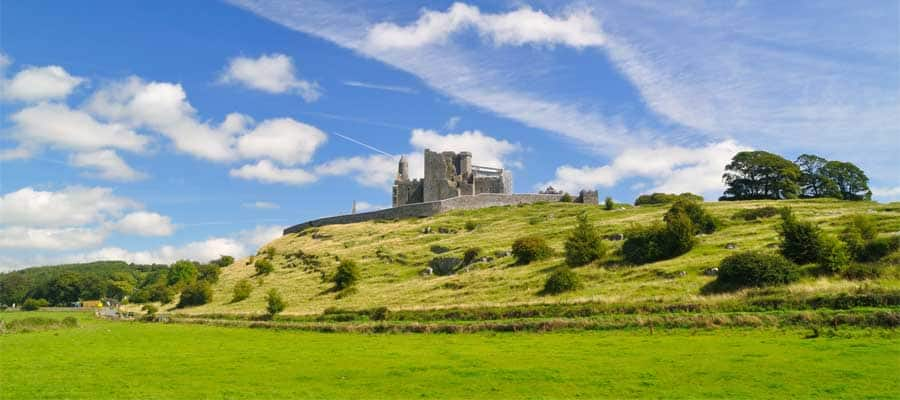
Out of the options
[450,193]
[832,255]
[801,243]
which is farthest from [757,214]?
[450,193]

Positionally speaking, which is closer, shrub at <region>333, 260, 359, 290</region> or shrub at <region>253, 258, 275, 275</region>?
shrub at <region>333, 260, 359, 290</region>

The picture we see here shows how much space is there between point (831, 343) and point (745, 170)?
71.8 m

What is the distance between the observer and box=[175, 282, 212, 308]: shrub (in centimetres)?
7375

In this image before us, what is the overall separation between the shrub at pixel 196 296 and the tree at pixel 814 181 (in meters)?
81.3

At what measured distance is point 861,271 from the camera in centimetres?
3238

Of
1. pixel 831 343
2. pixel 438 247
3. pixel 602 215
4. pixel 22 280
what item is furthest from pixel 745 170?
pixel 22 280

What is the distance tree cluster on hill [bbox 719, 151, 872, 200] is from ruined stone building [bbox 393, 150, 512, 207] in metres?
37.3

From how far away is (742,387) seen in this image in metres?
18.3

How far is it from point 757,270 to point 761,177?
2386 inches

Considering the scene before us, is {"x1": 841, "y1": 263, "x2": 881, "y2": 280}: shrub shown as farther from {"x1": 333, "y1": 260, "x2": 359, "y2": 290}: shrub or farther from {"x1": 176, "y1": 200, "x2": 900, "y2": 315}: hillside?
{"x1": 333, "y1": 260, "x2": 359, "y2": 290}: shrub

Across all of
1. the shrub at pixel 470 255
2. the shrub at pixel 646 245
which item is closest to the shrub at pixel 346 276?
the shrub at pixel 470 255

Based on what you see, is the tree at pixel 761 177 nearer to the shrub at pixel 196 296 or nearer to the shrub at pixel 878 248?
the shrub at pixel 878 248

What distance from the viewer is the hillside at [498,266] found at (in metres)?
36.5

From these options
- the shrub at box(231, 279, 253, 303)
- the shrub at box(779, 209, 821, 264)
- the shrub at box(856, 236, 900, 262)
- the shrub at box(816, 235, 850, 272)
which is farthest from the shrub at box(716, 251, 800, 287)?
the shrub at box(231, 279, 253, 303)
